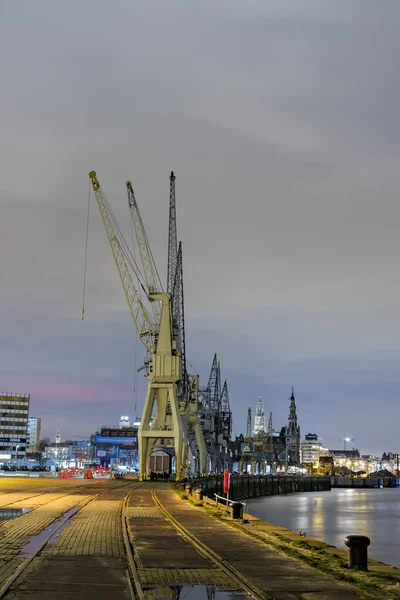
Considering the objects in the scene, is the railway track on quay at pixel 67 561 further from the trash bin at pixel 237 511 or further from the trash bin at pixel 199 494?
the trash bin at pixel 199 494

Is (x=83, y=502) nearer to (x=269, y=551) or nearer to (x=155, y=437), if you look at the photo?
(x=269, y=551)

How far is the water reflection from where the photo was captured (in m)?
13.8

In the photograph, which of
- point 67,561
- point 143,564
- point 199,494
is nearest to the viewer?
point 143,564

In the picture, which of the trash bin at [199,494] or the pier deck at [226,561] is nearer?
the pier deck at [226,561]

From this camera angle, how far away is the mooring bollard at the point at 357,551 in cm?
1861

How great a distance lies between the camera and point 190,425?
485 feet

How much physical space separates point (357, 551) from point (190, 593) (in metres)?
6.72

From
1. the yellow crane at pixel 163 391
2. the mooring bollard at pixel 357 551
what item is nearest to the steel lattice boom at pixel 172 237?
the yellow crane at pixel 163 391

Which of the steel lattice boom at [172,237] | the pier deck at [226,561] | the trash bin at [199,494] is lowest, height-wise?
the trash bin at [199,494]

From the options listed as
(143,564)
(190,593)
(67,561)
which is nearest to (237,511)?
(143,564)

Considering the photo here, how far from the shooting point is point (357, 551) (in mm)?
18906

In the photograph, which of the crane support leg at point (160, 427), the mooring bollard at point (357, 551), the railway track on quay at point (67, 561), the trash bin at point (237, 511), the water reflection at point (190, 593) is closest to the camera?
the water reflection at point (190, 593)

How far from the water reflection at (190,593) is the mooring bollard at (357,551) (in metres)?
5.38

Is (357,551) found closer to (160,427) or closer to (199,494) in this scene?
(199,494)
